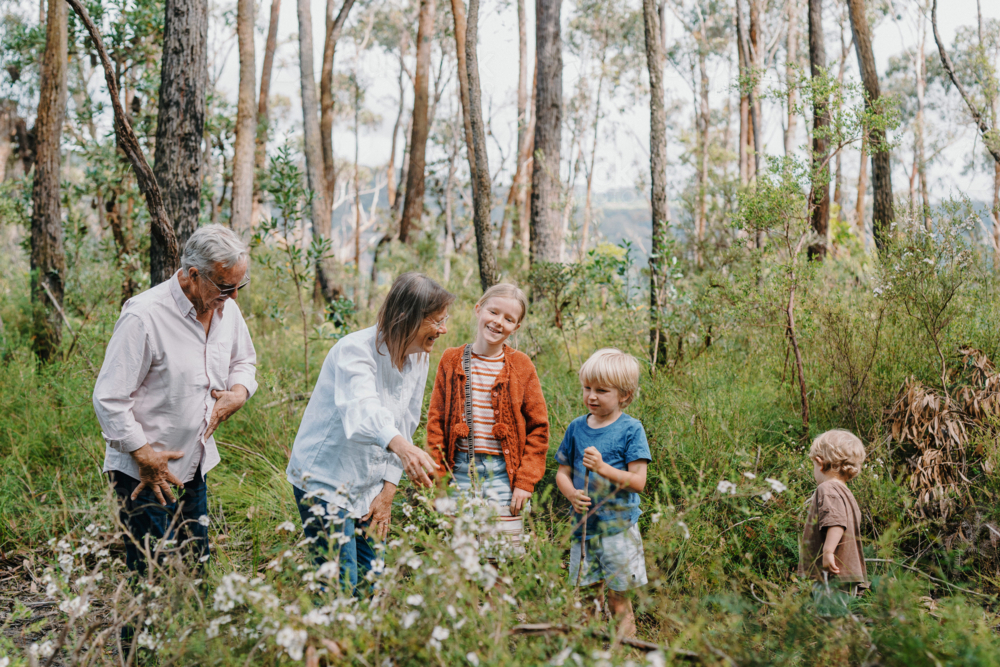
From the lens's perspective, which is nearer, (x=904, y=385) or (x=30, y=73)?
(x=904, y=385)

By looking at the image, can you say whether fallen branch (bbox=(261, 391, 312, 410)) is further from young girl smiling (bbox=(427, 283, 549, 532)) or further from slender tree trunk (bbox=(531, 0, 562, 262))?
slender tree trunk (bbox=(531, 0, 562, 262))

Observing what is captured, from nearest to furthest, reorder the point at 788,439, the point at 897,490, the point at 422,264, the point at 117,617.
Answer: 1. the point at 117,617
2. the point at 897,490
3. the point at 788,439
4. the point at 422,264

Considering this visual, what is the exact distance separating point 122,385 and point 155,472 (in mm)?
349

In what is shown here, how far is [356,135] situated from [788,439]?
91.7 feet

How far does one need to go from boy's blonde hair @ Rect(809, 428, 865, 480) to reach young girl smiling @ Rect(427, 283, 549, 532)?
1224mm

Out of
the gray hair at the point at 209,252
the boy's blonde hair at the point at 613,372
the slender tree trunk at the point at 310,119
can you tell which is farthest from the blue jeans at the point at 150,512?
the slender tree trunk at the point at 310,119

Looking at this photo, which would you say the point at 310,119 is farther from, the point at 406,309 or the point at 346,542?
the point at 346,542

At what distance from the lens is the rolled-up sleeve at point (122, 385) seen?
235cm

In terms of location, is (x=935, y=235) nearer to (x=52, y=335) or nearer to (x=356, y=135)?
(x=52, y=335)

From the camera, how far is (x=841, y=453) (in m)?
2.92

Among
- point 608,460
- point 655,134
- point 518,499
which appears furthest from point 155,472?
point 655,134

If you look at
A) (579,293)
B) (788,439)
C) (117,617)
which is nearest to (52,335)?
(579,293)

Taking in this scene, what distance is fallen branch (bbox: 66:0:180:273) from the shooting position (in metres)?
3.92

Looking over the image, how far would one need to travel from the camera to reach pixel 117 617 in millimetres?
1948
